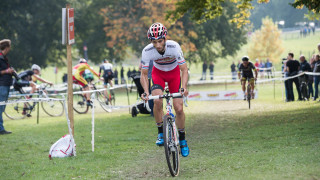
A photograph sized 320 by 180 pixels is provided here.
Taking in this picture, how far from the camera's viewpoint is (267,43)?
283 feet

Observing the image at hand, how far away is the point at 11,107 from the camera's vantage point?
803 inches

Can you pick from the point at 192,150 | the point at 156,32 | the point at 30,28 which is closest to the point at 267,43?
the point at 30,28

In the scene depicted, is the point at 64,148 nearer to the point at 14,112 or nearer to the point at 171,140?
the point at 171,140

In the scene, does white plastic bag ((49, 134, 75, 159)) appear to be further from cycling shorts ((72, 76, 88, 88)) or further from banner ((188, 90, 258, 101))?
banner ((188, 90, 258, 101))

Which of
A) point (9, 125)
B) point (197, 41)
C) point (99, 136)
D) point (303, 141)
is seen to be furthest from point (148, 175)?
point (197, 41)

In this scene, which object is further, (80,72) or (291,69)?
(291,69)

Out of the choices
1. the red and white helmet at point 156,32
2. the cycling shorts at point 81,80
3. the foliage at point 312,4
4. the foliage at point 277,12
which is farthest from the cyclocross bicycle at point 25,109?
the foliage at point 277,12

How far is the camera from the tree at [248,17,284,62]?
85.9 metres

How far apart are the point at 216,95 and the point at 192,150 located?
16.5 m

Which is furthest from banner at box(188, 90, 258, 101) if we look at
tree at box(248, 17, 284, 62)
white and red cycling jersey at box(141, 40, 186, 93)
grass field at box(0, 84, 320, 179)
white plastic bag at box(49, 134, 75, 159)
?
tree at box(248, 17, 284, 62)

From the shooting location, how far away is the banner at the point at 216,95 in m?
26.4

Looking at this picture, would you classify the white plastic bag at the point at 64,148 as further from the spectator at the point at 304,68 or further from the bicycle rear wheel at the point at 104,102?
the spectator at the point at 304,68

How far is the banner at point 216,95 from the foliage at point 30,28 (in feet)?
71.5

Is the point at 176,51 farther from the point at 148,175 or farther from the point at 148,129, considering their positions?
the point at 148,129
